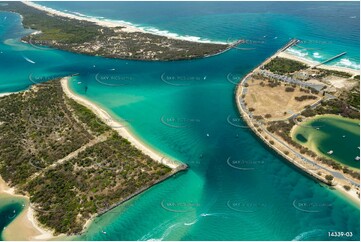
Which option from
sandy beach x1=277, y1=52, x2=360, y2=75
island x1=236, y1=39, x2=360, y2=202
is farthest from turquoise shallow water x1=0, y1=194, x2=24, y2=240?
sandy beach x1=277, y1=52, x2=360, y2=75

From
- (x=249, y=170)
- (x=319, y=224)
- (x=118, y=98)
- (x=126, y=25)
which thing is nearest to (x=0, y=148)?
(x=118, y=98)

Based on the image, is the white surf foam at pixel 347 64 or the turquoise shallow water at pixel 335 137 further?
the white surf foam at pixel 347 64

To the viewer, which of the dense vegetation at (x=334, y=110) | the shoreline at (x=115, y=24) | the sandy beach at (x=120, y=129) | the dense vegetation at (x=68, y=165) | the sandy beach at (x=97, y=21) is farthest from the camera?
the sandy beach at (x=97, y=21)

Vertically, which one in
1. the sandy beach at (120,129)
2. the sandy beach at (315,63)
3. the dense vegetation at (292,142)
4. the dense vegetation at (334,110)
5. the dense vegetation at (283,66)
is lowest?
the sandy beach at (120,129)

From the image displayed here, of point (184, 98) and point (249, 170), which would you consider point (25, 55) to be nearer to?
point (184, 98)

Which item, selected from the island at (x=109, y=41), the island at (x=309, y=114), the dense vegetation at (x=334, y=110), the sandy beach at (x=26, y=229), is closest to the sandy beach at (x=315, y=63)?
the island at (x=309, y=114)

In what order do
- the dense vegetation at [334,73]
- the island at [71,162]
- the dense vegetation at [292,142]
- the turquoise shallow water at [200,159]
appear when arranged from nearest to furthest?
the turquoise shallow water at [200,159], the island at [71,162], the dense vegetation at [292,142], the dense vegetation at [334,73]

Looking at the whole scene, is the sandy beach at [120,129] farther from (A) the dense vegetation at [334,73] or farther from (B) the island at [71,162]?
(A) the dense vegetation at [334,73]

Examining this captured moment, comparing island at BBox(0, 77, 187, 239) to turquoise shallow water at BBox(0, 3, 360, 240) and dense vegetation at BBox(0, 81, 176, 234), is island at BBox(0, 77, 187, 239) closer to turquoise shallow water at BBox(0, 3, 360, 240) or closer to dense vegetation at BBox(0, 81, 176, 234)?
dense vegetation at BBox(0, 81, 176, 234)

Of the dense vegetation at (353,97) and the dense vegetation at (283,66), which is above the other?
the dense vegetation at (283,66)
